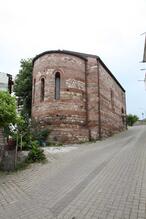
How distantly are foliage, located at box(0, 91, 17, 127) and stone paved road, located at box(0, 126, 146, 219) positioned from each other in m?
2.48

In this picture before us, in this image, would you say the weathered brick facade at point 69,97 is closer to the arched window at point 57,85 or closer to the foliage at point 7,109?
the arched window at point 57,85

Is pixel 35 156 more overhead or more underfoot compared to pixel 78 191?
more overhead

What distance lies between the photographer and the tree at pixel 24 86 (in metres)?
25.2

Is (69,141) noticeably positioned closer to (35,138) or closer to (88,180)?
(35,138)

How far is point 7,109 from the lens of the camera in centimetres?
948

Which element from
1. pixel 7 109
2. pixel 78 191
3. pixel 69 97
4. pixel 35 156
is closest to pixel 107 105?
pixel 69 97

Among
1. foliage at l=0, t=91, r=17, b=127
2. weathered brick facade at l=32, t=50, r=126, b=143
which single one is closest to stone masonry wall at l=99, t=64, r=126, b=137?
weathered brick facade at l=32, t=50, r=126, b=143

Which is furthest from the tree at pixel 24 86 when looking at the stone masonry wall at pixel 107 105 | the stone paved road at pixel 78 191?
the stone paved road at pixel 78 191

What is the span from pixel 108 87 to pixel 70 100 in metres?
8.79

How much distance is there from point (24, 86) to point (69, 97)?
8.26 meters

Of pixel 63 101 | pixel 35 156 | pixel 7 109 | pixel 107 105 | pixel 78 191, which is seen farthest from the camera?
pixel 107 105

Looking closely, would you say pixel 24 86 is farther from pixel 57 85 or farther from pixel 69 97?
pixel 69 97

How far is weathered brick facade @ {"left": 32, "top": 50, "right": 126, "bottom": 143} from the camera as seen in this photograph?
61.4 ft

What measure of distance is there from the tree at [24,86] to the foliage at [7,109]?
14.9 meters
